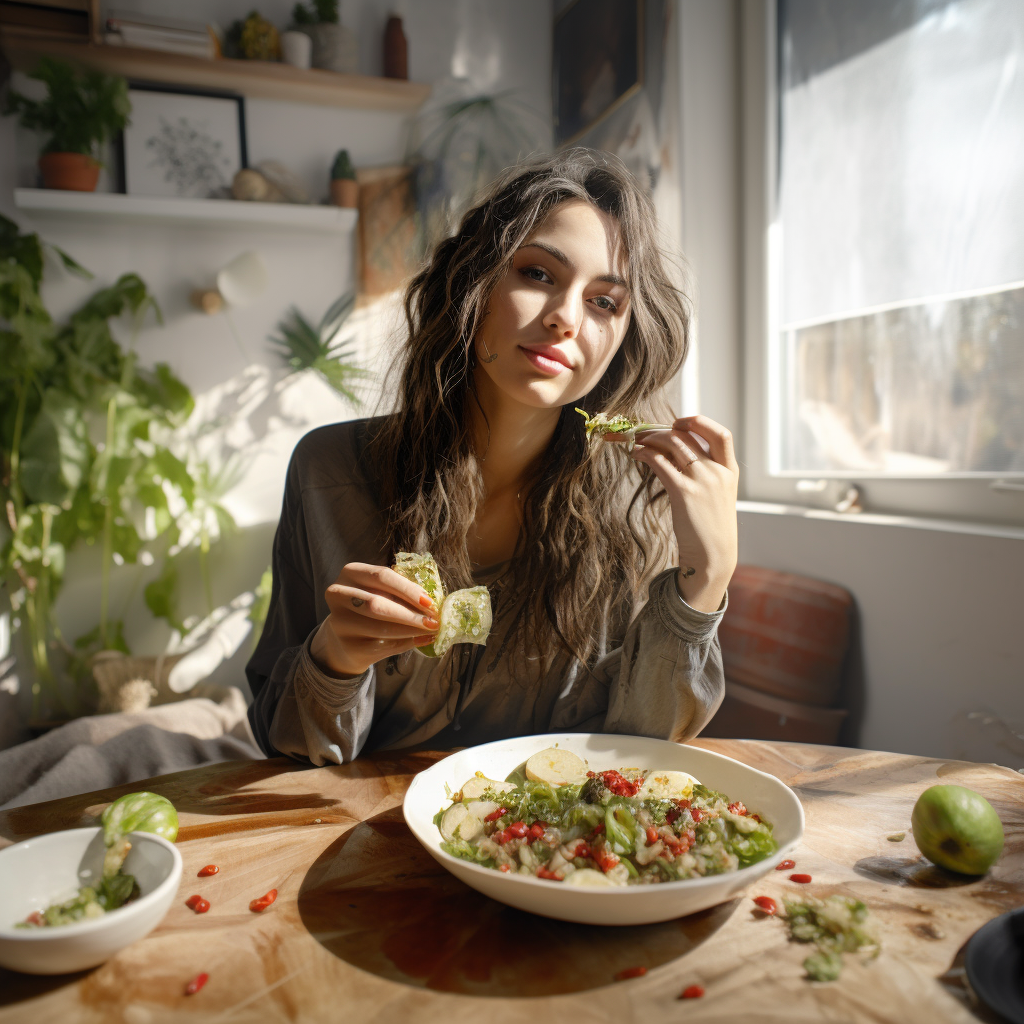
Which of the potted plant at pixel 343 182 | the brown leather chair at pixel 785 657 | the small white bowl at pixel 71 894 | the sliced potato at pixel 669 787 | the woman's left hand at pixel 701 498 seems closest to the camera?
the small white bowl at pixel 71 894

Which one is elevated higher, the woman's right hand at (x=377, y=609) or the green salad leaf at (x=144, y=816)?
the woman's right hand at (x=377, y=609)

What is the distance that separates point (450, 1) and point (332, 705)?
3.77m

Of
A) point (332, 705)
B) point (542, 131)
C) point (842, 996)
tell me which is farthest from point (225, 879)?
point (542, 131)

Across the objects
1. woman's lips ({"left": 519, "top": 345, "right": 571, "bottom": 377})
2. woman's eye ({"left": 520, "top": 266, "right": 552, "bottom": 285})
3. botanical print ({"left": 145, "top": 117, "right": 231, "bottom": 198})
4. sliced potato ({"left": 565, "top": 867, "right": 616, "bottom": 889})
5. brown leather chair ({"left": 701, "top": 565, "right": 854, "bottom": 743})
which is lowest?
brown leather chair ({"left": 701, "top": 565, "right": 854, "bottom": 743})

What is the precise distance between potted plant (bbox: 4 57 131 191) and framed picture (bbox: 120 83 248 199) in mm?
147

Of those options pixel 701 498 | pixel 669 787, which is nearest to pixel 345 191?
pixel 701 498

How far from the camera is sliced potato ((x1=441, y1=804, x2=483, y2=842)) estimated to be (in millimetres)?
983

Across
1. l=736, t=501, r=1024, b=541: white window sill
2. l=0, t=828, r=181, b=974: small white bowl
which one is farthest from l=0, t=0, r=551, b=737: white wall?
l=0, t=828, r=181, b=974: small white bowl

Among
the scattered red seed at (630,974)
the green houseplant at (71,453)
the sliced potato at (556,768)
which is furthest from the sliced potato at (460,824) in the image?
the green houseplant at (71,453)

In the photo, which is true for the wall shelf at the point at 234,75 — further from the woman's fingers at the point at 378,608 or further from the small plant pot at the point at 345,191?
the woman's fingers at the point at 378,608

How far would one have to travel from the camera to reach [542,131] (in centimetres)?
401

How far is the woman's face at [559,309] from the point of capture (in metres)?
1.47

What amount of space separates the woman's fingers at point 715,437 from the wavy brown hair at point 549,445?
0.27m

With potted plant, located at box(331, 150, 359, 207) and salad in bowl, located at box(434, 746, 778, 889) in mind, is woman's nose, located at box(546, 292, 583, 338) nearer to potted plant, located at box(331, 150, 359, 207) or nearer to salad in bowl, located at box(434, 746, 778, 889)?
salad in bowl, located at box(434, 746, 778, 889)
